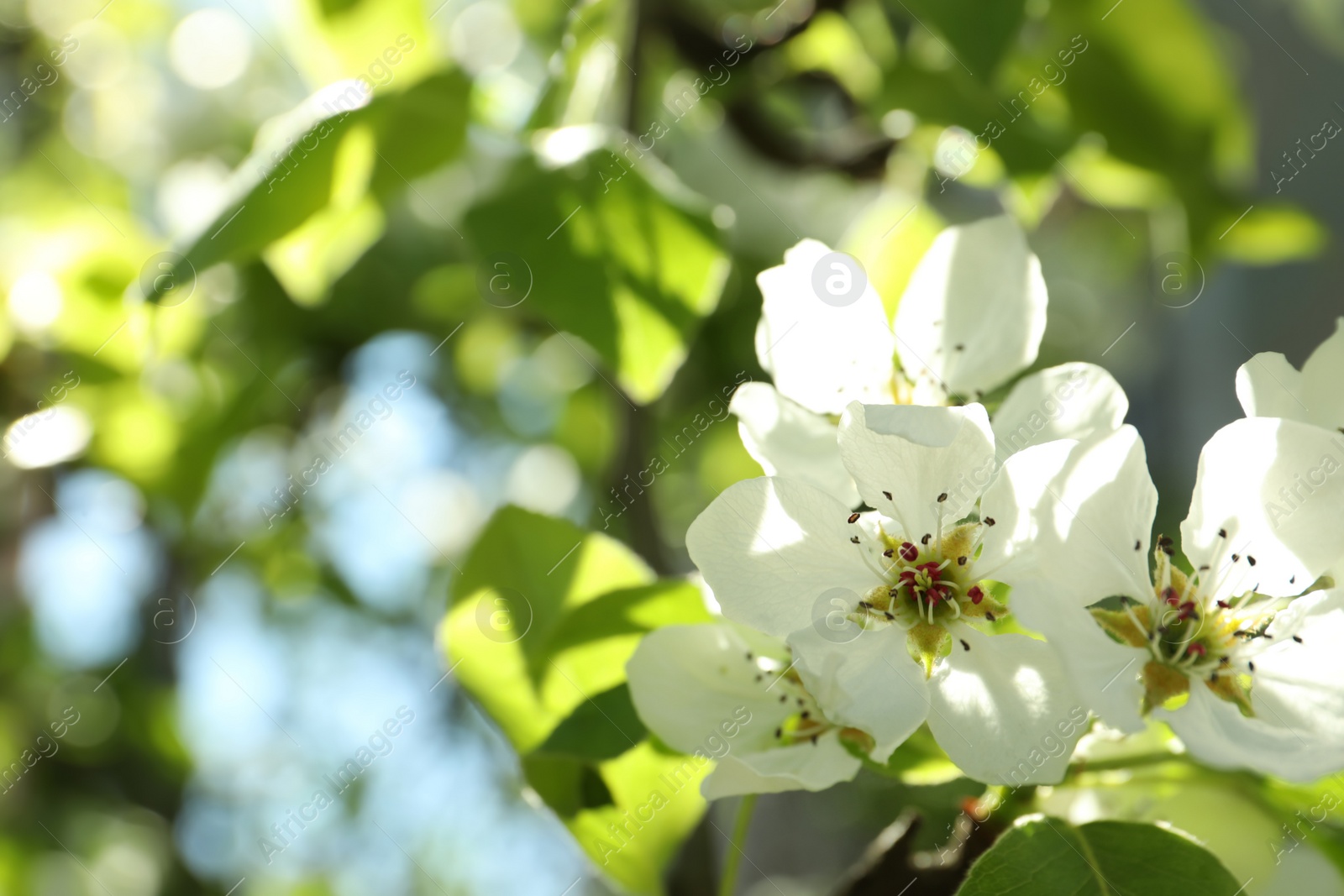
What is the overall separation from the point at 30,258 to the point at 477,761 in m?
1.23

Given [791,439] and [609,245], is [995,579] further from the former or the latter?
[609,245]

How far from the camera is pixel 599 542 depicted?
0.69 m

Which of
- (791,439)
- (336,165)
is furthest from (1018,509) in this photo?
(336,165)

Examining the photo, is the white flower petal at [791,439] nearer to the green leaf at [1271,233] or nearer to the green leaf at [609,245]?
the green leaf at [609,245]

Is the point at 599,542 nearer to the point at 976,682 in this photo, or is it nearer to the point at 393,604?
the point at 976,682

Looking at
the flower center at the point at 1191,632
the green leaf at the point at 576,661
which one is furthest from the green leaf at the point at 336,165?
the flower center at the point at 1191,632

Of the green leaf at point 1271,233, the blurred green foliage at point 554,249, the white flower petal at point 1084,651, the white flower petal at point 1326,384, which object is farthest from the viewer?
the green leaf at point 1271,233

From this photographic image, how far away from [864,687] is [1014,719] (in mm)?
67

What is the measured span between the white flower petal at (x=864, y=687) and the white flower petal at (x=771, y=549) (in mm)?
23

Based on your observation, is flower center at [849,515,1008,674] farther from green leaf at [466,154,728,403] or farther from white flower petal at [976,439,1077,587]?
green leaf at [466,154,728,403]

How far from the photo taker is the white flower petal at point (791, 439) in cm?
57

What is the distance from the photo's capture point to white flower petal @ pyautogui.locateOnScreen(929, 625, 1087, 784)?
0.49 metres

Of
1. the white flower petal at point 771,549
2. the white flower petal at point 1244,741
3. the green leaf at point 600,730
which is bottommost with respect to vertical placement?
the white flower petal at point 1244,741

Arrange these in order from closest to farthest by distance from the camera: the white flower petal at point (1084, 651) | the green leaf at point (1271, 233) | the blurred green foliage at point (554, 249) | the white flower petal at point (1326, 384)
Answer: the white flower petal at point (1084, 651), the white flower petal at point (1326, 384), the blurred green foliage at point (554, 249), the green leaf at point (1271, 233)
